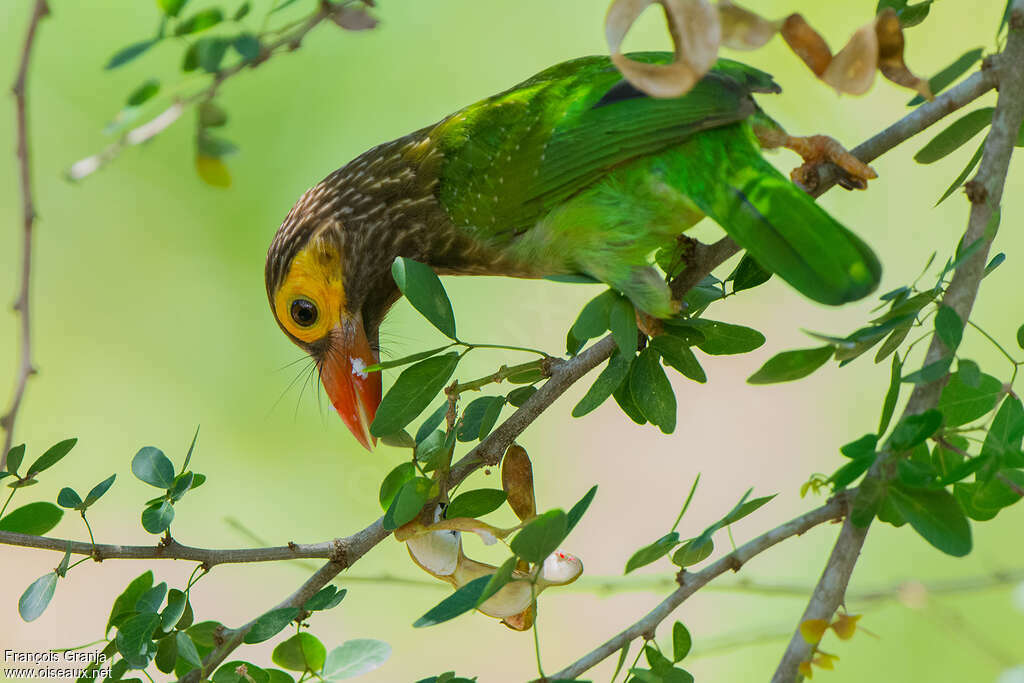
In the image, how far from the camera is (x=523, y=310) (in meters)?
4.91

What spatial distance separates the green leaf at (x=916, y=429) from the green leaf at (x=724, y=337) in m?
0.46

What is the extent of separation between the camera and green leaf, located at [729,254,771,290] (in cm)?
205

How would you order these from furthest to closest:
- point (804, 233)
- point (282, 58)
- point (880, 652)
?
point (282, 58) < point (880, 652) < point (804, 233)

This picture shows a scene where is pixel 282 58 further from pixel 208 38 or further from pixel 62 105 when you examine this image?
pixel 208 38

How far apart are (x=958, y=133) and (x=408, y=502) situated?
4.14ft

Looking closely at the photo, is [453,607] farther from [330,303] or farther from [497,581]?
[330,303]

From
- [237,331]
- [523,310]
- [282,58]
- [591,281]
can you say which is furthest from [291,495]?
[591,281]

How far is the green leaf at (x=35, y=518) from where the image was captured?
6.35ft

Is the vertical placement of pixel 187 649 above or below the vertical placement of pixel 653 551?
below

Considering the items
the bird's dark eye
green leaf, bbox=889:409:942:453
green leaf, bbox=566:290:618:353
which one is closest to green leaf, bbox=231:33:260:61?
the bird's dark eye

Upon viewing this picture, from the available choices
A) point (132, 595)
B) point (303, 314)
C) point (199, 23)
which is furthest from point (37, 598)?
point (199, 23)

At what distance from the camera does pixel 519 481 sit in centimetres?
198

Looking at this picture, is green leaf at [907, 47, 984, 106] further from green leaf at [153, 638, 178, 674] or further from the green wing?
green leaf at [153, 638, 178, 674]

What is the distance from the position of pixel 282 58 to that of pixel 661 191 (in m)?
3.74
